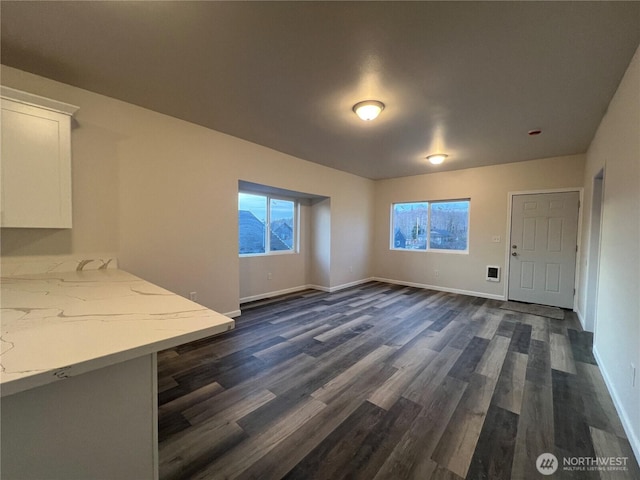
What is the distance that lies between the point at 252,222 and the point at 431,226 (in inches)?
151

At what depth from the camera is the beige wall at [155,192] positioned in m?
2.43

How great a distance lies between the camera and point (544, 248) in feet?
14.6

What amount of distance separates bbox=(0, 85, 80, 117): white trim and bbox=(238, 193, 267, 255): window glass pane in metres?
2.54

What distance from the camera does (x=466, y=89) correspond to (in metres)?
2.37

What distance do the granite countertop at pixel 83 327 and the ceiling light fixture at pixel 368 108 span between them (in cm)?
236

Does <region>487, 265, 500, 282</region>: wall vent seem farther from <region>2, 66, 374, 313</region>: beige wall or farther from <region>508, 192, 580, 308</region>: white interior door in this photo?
<region>2, 66, 374, 313</region>: beige wall

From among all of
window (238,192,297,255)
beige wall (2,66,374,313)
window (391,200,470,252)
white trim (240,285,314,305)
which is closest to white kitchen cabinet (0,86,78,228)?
beige wall (2,66,374,313)

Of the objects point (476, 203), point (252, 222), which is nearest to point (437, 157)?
point (476, 203)

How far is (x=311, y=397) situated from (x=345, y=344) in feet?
3.22

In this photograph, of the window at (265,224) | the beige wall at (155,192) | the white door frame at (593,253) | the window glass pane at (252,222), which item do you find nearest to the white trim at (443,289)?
the white door frame at (593,253)

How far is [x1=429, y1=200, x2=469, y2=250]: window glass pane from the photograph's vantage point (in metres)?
5.35

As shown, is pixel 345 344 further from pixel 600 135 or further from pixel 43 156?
pixel 600 135

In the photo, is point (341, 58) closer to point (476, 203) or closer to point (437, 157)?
point (437, 157)

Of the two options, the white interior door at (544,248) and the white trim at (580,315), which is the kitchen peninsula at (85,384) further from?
the white interior door at (544,248)
